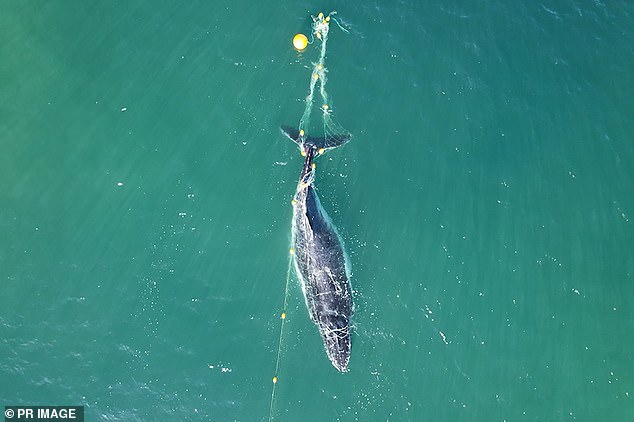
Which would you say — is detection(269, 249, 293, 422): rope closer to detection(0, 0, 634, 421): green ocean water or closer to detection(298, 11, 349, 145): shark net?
detection(0, 0, 634, 421): green ocean water

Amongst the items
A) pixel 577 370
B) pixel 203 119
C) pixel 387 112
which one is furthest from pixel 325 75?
pixel 577 370

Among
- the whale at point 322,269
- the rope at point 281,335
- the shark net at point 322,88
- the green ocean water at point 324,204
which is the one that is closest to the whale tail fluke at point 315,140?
the shark net at point 322,88

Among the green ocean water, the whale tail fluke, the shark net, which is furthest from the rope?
the shark net

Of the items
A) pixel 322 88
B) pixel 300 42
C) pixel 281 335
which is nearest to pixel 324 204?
pixel 322 88

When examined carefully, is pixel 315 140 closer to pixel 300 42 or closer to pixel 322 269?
pixel 300 42

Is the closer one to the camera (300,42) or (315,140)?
(315,140)

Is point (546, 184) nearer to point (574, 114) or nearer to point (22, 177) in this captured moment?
point (574, 114)
